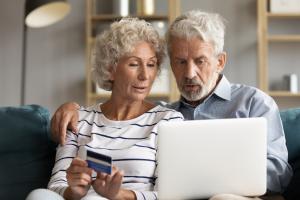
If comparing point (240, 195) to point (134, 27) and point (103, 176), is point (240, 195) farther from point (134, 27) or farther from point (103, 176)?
point (134, 27)

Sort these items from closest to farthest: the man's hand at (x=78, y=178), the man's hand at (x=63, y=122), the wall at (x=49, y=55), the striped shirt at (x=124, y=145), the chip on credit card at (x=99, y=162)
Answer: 1. the chip on credit card at (x=99, y=162)
2. the man's hand at (x=78, y=178)
3. the striped shirt at (x=124, y=145)
4. the man's hand at (x=63, y=122)
5. the wall at (x=49, y=55)

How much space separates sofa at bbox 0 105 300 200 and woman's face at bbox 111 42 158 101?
0.40 metres

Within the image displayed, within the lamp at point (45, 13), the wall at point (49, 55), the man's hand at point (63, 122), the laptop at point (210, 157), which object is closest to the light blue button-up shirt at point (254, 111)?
the laptop at point (210, 157)

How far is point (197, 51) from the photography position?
2.20 m

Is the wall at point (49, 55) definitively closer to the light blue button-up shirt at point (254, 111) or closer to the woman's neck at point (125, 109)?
the light blue button-up shirt at point (254, 111)

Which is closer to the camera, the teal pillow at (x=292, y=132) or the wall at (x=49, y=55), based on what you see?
the teal pillow at (x=292, y=132)

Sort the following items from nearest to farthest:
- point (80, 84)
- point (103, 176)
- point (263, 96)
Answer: point (103, 176) → point (263, 96) → point (80, 84)

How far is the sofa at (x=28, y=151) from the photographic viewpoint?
7.07 feet

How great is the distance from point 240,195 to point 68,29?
3.27m

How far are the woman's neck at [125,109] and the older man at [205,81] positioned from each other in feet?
0.44

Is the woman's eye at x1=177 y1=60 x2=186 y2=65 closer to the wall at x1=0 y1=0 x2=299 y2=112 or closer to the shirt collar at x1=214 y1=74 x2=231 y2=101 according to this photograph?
the shirt collar at x1=214 y1=74 x2=231 y2=101

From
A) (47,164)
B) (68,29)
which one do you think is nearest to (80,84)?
(68,29)

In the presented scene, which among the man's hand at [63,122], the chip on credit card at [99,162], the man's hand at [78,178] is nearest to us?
the chip on credit card at [99,162]

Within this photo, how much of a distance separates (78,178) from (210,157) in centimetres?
41
